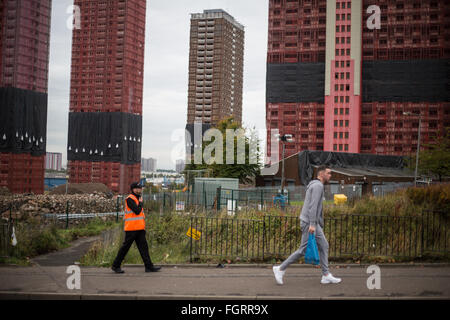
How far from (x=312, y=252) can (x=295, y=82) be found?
338ft

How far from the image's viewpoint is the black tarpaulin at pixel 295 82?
10606 centimetres

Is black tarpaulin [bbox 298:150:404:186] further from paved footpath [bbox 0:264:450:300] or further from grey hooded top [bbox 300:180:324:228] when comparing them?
grey hooded top [bbox 300:180:324:228]

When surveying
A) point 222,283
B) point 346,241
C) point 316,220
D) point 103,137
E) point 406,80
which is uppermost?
point 406,80

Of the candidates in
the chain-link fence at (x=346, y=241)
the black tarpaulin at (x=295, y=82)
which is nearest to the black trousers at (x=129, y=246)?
the chain-link fence at (x=346, y=241)

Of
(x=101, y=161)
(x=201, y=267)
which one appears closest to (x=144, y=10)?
(x=101, y=161)

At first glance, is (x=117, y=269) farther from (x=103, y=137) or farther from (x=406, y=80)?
(x=103, y=137)

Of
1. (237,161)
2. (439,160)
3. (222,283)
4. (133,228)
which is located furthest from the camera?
(237,161)

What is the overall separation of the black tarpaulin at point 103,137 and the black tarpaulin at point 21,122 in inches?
688

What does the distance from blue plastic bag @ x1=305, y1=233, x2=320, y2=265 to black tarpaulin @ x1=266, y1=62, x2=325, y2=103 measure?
101662mm

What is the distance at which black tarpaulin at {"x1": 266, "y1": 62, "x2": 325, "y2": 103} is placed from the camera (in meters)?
106

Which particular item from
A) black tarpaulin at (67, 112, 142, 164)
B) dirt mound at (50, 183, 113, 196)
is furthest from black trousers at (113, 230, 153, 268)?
black tarpaulin at (67, 112, 142, 164)

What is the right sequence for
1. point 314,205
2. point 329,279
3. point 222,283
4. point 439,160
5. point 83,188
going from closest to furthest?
point 314,205 < point 329,279 < point 222,283 < point 439,160 < point 83,188

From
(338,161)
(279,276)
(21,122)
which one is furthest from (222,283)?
(21,122)

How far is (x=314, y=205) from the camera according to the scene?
7777 mm
